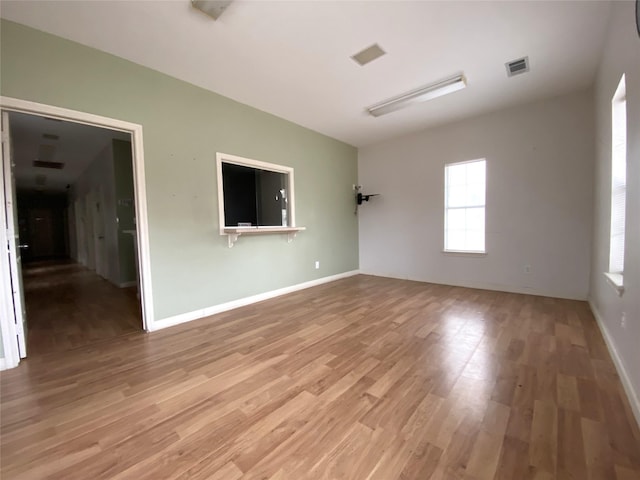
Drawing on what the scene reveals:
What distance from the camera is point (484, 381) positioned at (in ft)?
5.88

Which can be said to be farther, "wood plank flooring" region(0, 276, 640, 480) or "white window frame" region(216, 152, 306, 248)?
"white window frame" region(216, 152, 306, 248)

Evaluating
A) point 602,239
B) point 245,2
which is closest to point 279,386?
point 245,2

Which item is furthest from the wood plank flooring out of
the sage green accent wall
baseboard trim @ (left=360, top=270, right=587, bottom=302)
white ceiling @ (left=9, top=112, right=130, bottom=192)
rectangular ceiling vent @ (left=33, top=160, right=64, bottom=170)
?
rectangular ceiling vent @ (left=33, top=160, right=64, bottom=170)

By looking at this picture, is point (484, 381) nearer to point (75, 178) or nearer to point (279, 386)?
point (279, 386)

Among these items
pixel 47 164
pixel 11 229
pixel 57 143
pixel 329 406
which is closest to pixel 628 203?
pixel 329 406

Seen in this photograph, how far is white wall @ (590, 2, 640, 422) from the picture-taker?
1.54m

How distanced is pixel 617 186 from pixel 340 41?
9.09ft

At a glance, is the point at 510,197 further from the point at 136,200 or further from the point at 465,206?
the point at 136,200

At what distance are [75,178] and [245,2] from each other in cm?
869

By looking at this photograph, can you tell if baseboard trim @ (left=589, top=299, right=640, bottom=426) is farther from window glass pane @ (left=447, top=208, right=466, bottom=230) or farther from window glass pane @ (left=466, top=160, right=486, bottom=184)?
window glass pane @ (left=466, top=160, right=486, bottom=184)

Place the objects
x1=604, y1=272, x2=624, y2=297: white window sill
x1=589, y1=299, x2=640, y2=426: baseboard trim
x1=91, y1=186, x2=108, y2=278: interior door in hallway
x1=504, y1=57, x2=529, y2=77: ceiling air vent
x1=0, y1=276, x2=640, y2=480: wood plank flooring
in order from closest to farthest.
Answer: x1=0, y1=276, x2=640, y2=480: wood plank flooring
x1=589, y1=299, x2=640, y2=426: baseboard trim
x1=604, y1=272, x2=624, y2=297: white window sill
x1=504, y1=57, x2=529, y2=77: ceiling air vent
x1=91, y1=186, x2=108, y2=278: interior door in hallway

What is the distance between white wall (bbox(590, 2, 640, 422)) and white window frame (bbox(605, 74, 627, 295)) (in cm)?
13

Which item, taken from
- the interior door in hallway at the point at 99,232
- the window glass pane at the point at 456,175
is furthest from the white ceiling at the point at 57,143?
the window glass pane at the point at 456,175

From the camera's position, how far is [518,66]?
286 centimetres
